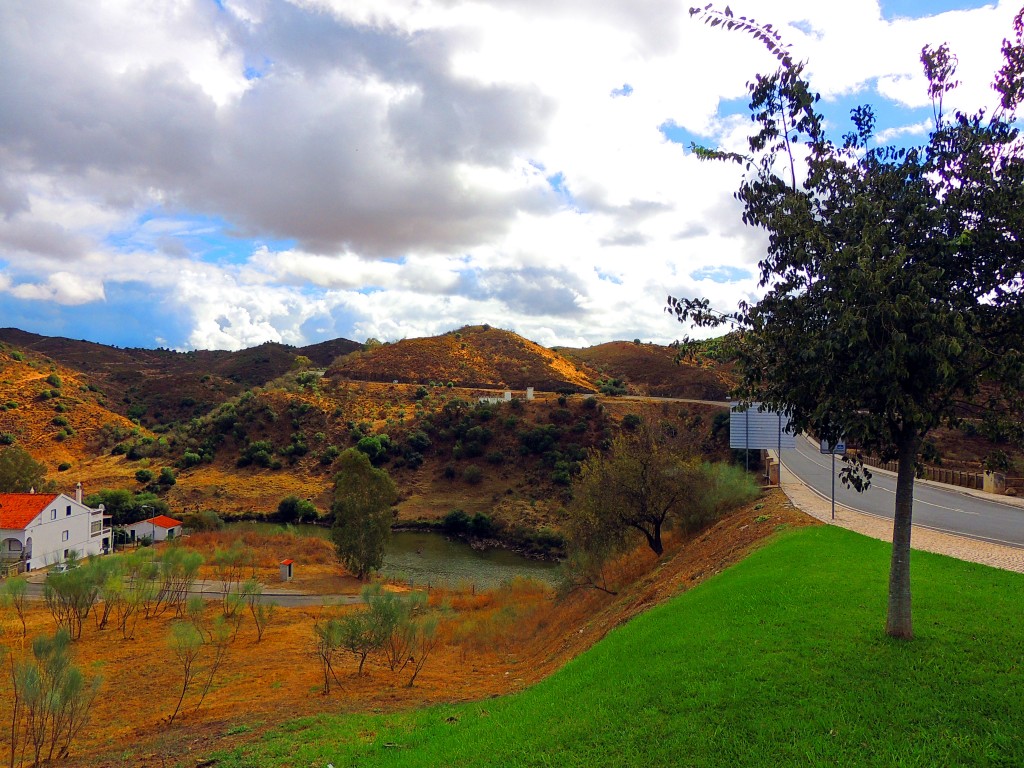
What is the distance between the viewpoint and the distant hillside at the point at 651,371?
311 feet

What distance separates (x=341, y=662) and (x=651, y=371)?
9669 centimetres

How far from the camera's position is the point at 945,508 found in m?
25.7

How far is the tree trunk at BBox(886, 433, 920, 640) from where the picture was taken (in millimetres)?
8273

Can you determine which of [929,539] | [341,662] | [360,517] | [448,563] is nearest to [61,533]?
[360,517]

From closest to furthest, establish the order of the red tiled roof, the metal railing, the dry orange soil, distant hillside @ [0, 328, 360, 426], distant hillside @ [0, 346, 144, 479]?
the dry orange soil
the metal railing
the red tiled roof
distant hillside @ [0, 346, 144, 479]
distant hillside @ [0, 328, 360, 426]

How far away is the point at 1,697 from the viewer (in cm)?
1834

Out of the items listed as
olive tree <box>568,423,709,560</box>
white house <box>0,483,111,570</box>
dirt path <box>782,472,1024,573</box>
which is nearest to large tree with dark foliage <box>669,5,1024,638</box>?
dirt path <box>782,472,1024,573</box>

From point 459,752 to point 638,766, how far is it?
9.21 ft

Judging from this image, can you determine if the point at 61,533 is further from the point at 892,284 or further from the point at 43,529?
the point at 892,284

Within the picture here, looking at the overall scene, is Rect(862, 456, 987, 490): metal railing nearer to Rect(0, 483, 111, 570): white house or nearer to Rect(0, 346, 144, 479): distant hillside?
Rect(0, 483, 111, 570): white house

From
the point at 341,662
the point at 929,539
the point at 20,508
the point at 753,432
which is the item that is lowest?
the point at 341,662

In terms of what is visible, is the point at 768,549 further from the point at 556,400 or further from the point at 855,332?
the point at 556,400

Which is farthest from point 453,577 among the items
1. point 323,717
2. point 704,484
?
point 323,717

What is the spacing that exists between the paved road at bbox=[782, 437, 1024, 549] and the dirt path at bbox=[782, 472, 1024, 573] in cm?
84
